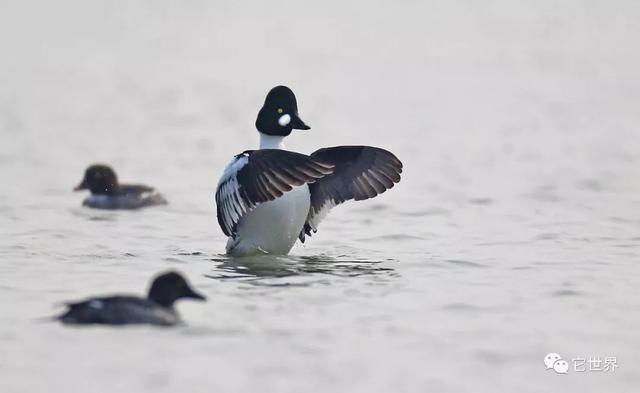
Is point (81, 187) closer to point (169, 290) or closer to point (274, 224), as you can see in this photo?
point (274, 224)

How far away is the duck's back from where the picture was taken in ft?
30.4

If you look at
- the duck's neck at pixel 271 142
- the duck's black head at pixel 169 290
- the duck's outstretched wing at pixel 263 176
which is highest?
the duck's neck at pixel 271 142

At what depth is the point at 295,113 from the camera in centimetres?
1295

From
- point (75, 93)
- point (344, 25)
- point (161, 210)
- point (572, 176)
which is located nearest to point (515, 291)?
point (161, 210)

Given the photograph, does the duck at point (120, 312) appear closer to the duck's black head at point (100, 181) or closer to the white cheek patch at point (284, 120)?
the white cheek patch at point (284, 120)

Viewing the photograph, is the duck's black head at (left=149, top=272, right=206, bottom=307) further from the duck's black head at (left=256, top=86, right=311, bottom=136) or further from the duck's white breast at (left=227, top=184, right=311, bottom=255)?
the duck's black head at (left=256, top=86, right=311, bottom=136)

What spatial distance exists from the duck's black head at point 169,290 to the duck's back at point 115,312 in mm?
216

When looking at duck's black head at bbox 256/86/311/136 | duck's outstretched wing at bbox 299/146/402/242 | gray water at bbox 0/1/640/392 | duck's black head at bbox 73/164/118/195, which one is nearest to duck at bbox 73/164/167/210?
duck's black head at bbox 73/164/118/195

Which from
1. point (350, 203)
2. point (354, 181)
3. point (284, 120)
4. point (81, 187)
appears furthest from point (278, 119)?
point (81, 187)

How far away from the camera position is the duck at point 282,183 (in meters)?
11.6

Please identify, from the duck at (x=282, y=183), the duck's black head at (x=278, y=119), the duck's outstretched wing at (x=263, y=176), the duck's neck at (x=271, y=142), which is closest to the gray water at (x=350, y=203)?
the duck at (x=282, y=183)

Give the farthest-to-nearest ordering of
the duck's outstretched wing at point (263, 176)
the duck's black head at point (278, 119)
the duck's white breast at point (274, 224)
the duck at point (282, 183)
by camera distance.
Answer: the duck's black head at point (278, 119)
the duck's white breast at point (274, 224)
the duck at point (282, 183)
the duck's outstretched wing at point (263, 176)

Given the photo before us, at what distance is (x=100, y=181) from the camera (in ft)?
57.2

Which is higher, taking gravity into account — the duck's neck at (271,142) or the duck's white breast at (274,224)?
the duck's neck at (271,142)
